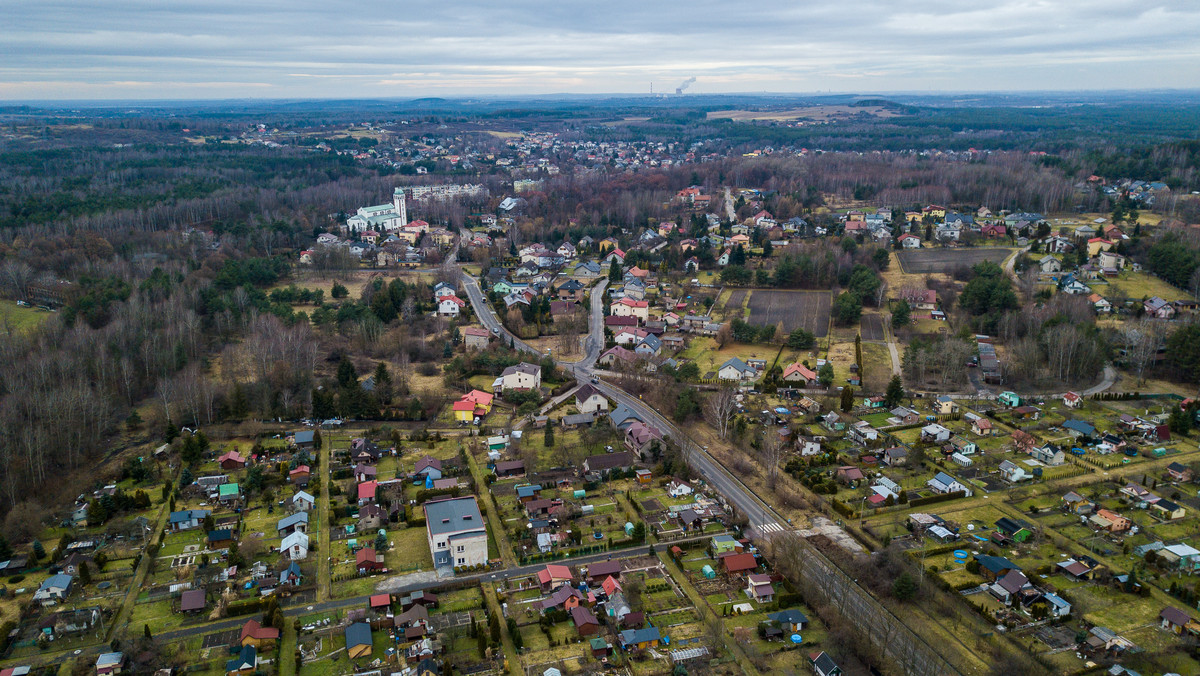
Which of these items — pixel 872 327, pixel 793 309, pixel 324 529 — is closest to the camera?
pixel 324 529

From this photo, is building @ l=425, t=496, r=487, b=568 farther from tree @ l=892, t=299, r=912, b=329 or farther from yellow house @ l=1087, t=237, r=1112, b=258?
yellow house @ l=1087, t=237, r=1112, b=258

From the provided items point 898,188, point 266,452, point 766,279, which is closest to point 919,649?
point 266,452

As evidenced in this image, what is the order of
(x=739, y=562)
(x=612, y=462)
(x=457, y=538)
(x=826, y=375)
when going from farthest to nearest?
(x=826, y=375)
(x=612, y=462)
(x=457, y=538)
(x=739, y=562)

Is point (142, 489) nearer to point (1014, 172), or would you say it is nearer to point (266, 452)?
point (266, 452)

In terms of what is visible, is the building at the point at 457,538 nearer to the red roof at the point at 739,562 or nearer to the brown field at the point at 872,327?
the red roof at the point at 739,562

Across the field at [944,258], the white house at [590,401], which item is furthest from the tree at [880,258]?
the white house at [590,401]

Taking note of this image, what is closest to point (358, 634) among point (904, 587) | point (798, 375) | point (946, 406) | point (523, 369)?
point (904, 587)

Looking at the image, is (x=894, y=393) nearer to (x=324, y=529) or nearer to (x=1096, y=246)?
(x=324, y=529)

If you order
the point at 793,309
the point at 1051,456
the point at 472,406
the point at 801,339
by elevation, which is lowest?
the point at 1051,456
